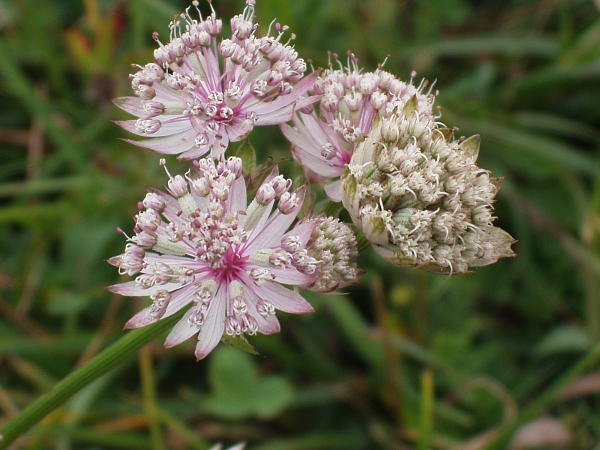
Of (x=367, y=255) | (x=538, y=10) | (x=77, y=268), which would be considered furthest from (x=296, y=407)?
(x=538, y=10)

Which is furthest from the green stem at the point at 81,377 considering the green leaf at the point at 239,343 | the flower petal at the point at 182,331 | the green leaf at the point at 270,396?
the green leaf at the point at 270,396

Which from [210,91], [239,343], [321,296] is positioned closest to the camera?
[239,343]

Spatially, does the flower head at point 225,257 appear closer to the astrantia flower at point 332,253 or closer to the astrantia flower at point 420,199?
the astrantia flower at point 332,253

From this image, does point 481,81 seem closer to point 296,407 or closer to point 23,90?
point 296,407

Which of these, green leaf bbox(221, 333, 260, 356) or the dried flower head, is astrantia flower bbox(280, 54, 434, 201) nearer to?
the dried flower head

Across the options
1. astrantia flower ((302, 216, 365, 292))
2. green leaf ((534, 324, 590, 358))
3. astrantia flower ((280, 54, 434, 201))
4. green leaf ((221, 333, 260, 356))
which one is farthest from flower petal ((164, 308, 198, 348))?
green leaf ((534, 324, 590, 358))

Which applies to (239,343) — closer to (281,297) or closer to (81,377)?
(281,297)

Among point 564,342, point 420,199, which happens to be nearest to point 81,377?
point 420,199
